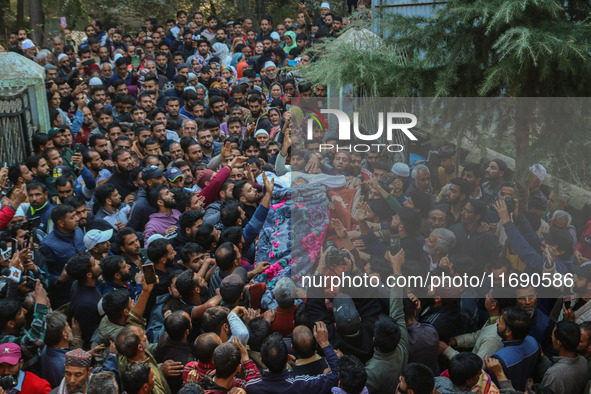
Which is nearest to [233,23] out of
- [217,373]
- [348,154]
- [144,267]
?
[348,154]

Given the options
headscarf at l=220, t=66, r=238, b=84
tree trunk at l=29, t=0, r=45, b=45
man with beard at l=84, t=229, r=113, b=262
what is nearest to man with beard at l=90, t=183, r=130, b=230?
Result: man with beard at l=84, t=229, r=113, b=262

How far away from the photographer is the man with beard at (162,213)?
5.97 m

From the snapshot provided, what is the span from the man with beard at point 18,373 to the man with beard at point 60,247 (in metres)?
1.31

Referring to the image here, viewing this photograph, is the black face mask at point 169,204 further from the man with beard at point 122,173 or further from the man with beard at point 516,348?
the man with beard at point 516,348

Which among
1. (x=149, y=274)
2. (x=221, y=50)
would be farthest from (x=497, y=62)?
(x=221, y=50)

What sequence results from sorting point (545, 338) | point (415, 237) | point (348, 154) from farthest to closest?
1. point (348, 154)
2. point (415, 237)
3. point (545, 338)

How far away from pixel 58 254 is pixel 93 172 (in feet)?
7.67

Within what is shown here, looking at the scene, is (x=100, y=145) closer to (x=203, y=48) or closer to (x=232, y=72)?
(x=232, y=72)

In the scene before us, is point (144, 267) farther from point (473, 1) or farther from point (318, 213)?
point (473, 1)

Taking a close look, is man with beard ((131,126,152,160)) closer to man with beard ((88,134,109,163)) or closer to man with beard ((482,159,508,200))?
man with beard ((88,134,109,163))

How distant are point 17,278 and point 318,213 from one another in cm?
232

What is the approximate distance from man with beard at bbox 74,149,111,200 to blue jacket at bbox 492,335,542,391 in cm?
491

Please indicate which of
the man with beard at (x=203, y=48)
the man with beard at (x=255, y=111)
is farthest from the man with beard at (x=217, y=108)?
the man with beard at (x=203, y=48)

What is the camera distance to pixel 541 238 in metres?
4.82
